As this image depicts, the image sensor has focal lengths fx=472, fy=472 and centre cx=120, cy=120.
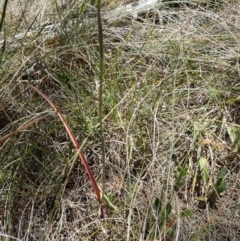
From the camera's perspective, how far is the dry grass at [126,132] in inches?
44.2

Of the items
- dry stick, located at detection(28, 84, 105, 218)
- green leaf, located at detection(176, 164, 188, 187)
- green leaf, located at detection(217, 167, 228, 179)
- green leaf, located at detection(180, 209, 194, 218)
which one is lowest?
green leaf, located at detection(180, 209, 194, 218)

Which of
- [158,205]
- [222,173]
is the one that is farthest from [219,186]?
[158,205]

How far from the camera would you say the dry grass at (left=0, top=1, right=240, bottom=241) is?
1.12m

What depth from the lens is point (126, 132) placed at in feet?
4.03

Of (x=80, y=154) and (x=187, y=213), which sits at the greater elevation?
(x=80, y=154)

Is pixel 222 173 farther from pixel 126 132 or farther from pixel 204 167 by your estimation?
pixel 126 132

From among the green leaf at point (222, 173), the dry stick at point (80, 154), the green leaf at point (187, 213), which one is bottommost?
the green leaf at point (187, 213)

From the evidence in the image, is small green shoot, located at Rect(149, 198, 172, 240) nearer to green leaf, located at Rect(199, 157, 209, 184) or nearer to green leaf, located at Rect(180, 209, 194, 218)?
green leaf, located at Rect(180, 209, 194, 218)

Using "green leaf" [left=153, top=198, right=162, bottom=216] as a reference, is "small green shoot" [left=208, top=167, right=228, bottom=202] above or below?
below

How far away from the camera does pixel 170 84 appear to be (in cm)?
136

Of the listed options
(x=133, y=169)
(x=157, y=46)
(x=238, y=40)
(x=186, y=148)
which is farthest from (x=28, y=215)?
(x=238, y=40)

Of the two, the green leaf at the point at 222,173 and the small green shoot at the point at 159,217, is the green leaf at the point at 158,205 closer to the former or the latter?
the small green shoot at the point at 159,217

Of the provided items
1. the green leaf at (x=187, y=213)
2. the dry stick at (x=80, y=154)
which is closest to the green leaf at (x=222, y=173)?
the green leaf at (x=187, y=213)

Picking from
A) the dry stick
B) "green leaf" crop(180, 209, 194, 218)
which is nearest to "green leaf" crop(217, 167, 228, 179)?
"green leaf" crop(180, 209, 194, 218)
